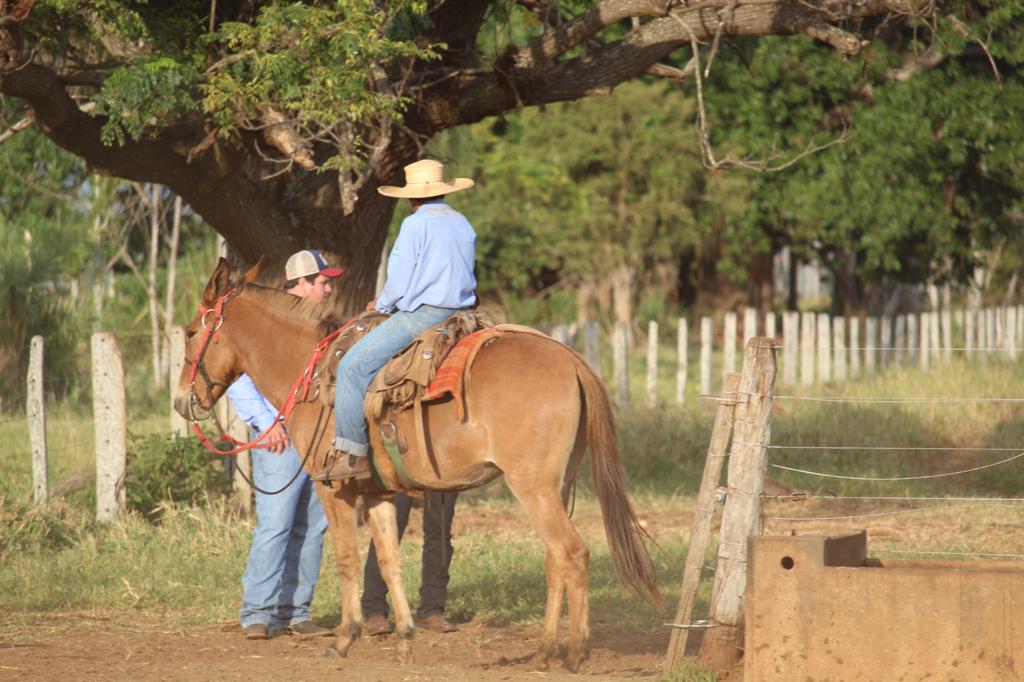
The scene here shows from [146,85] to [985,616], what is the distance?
249 inches

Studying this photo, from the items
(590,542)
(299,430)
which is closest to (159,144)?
(299,430)

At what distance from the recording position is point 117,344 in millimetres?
10250

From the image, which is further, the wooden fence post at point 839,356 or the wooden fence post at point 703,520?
the wooden fence post at point 839,356

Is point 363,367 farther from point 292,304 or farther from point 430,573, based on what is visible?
point 430,573

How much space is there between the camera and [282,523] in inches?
303

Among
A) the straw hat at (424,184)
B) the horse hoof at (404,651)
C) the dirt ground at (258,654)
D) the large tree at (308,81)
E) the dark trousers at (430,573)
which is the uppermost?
the large tree at (308,81)

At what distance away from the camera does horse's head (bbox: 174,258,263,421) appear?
7484 mm

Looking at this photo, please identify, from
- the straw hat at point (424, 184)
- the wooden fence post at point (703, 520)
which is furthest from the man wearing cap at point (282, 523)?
the wooden fence post at point (703, 520)

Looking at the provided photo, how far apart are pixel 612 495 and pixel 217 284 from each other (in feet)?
8.68

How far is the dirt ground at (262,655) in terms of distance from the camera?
6449mm

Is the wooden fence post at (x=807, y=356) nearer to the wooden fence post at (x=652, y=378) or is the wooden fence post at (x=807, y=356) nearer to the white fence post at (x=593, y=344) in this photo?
the wooden fence post at (x=652, y=378)

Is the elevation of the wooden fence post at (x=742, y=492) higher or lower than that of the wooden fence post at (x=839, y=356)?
lower

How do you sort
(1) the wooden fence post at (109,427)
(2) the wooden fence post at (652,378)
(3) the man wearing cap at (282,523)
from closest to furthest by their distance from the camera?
(3) the man wearing cap at (282,523) < (1) the wooden fence post at (109,427) < (2) the wooden fence post at (652,378)

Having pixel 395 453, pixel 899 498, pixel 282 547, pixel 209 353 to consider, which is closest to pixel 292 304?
pixel 209 353
